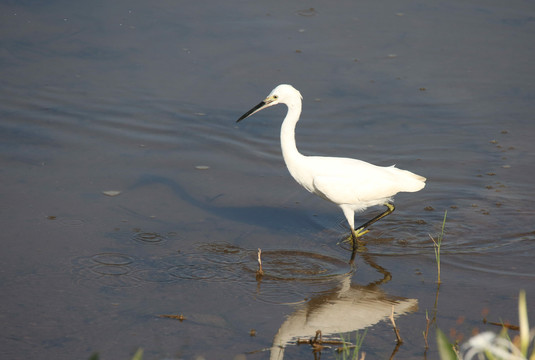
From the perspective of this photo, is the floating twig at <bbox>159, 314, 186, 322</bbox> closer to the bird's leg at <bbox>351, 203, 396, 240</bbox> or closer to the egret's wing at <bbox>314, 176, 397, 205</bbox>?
the egret's wing at <bbox>314, 176, 397, 205</bbox>

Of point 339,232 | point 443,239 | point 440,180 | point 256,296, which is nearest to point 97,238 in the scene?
point 256,296

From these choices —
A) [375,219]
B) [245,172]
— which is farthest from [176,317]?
[245,172]

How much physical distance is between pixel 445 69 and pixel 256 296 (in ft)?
19.1

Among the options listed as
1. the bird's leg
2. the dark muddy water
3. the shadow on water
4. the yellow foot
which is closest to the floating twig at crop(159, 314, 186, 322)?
the dark muddy water

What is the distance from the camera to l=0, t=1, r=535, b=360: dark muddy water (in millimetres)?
4816

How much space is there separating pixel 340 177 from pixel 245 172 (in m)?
1.70

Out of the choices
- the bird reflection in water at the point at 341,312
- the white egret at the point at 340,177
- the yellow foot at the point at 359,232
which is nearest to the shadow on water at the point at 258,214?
the yellow foot at the point at 359,232

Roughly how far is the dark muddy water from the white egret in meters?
0.44

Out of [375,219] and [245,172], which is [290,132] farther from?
[245,172]

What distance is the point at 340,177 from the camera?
19.7 feet

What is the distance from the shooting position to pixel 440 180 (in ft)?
24.0

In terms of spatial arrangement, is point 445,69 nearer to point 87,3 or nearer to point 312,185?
point 312,185

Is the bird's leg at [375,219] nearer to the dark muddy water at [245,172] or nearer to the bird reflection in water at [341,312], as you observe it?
the dark muddy water at [245,172]

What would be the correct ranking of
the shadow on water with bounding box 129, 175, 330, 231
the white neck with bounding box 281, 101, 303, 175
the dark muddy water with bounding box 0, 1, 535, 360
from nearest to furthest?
the dark muddy water with bounding box 0, 1, 535, 360
the white neck with bounding box 281, 101, 303, 175
the shadow on water with bounding box 129, 175, 330, 231
